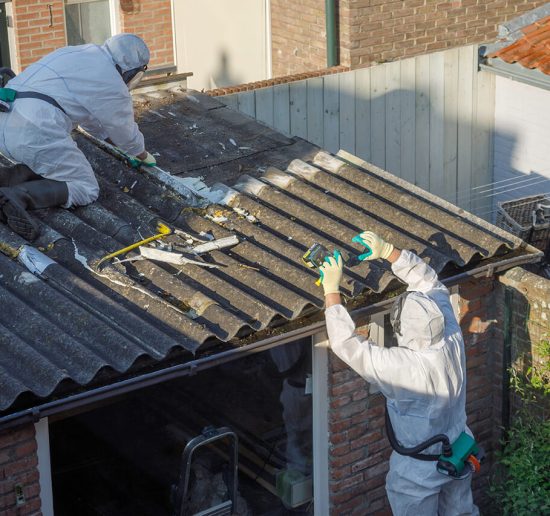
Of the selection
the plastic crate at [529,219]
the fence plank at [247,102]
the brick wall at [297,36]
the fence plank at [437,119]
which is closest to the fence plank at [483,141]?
the fence plank at [437,119]

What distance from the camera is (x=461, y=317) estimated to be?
841 centimetres

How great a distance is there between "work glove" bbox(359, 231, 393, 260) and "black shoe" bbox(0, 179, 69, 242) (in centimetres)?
211

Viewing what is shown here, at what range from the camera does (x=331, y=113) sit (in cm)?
1205

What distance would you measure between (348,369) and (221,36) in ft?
28.3

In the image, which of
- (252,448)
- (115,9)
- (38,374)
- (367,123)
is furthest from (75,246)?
(115,9)

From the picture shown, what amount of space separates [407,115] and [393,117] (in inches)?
7.3

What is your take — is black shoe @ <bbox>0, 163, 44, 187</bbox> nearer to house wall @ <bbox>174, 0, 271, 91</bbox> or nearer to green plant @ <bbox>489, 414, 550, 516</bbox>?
green plant @ <bbox>489, 414, 550, 516</bbox>

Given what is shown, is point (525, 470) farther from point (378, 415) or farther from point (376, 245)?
point (376, 245)

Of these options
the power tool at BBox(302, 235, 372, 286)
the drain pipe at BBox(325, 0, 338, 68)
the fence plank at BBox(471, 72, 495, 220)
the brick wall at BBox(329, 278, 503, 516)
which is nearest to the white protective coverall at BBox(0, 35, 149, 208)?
the power tool at BBox(302, 235, 372, 286)

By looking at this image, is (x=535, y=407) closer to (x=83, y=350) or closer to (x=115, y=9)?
(x=83, y=350)

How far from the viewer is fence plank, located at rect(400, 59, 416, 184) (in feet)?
40.8

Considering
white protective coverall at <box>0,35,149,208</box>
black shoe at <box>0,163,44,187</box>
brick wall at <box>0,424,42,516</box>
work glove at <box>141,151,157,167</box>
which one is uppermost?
white protective coverall at <box>0,35,149,208</box>

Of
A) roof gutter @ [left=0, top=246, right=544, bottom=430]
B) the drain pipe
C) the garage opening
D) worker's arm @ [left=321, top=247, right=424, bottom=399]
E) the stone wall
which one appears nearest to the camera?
roof gutter @ [left=0, top=246, right=544, bottom=430]

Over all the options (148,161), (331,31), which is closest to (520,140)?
(331,31)
